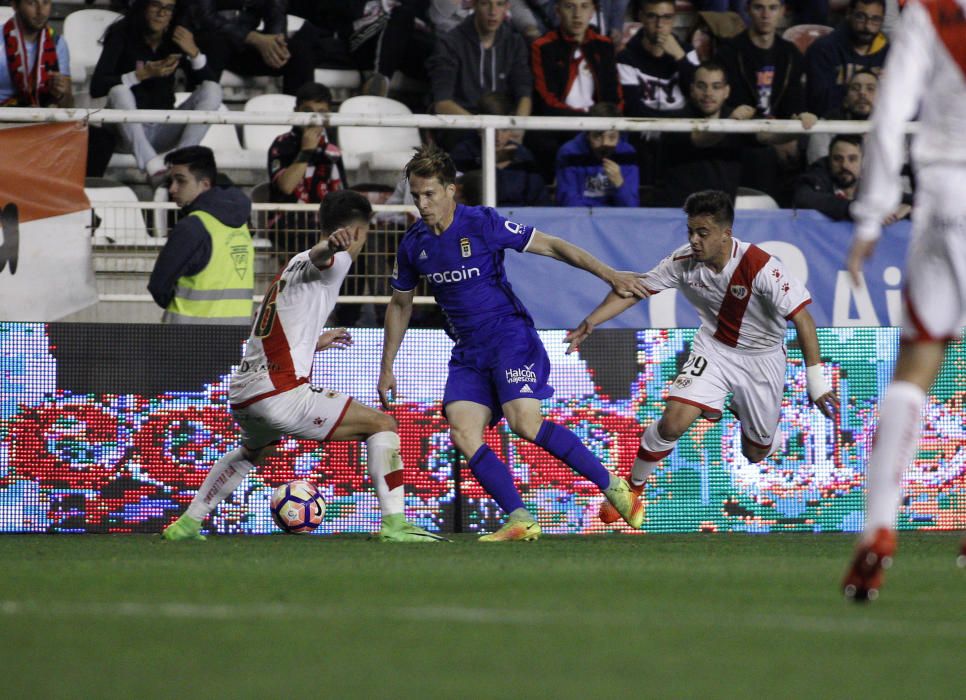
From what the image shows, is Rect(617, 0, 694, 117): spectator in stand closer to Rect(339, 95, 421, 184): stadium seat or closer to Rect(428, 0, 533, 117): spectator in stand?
Rect(428, 0, 533, 117): spectator in stand

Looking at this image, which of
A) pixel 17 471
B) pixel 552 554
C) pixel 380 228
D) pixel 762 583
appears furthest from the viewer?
pixel 380 228

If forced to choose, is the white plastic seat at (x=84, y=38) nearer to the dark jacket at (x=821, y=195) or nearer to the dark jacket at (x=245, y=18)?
the dark jacket at (x=245, y=18)

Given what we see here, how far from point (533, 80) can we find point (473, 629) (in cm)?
967

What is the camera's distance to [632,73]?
13.8 meters

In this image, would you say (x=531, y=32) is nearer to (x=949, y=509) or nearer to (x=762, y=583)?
(x=949, y=509)

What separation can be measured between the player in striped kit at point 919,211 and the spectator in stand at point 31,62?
861cm

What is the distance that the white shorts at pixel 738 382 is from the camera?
400 inches

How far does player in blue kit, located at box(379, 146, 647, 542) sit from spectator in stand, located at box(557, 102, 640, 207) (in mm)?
2756

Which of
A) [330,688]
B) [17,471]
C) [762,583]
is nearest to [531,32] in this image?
[17,471]

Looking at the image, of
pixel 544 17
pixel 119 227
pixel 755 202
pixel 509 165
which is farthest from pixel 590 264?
pixel 544 17

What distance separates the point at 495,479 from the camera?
30.6 ft

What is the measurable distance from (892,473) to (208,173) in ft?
23.6

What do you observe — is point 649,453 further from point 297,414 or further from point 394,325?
point 297,414

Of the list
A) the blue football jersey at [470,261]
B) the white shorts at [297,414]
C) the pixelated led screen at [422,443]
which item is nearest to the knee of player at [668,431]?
the pixelated led screen at [422,443]
